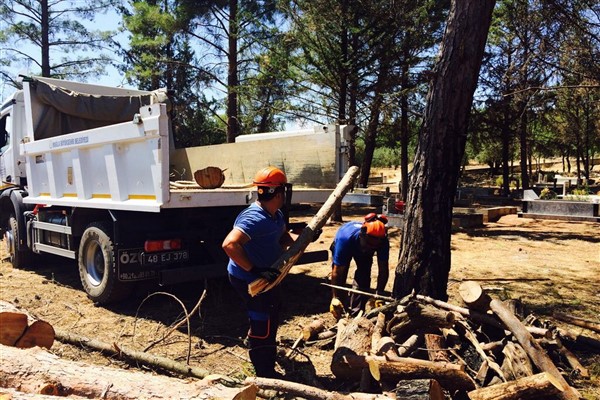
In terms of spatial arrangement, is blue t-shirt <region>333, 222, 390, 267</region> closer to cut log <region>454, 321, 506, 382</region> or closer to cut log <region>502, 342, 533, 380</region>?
cut log <region>454, 321, 506, 382</region>

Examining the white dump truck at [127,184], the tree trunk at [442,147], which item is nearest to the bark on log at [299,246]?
the tree trunk at [442,147]

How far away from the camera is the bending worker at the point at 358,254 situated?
498 centimetres

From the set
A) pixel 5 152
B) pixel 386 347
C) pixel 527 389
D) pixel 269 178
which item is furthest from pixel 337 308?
pixel 5 152

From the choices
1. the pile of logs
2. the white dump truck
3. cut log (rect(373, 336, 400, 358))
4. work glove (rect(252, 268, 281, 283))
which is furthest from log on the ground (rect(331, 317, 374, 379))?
the white dump truck

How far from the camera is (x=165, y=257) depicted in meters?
5.62

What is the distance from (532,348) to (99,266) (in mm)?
4943

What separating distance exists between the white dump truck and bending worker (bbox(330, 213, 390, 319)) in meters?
1.08

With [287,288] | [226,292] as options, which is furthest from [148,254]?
[287,288]

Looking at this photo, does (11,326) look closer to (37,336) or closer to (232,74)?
(37,336)

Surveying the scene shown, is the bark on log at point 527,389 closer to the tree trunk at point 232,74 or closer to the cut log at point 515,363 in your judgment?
the cut log at point 515,363

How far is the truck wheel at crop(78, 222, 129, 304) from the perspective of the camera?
564 centimetres

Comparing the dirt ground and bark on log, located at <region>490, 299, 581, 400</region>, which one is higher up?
bark on log, located at <region>490, 299, 581, 400</region>

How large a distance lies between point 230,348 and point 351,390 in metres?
1.40

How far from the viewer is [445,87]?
15.0ft
